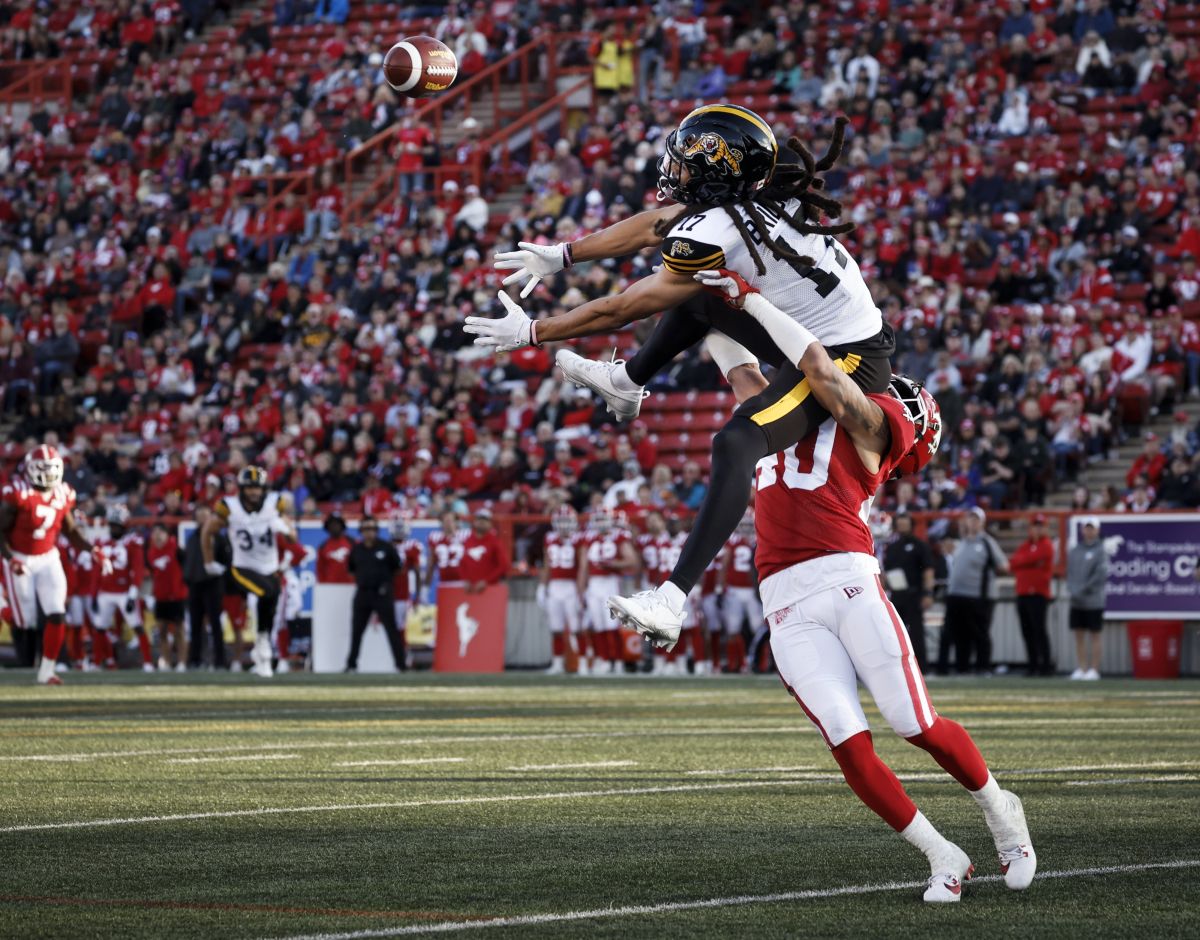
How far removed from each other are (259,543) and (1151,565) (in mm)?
8451

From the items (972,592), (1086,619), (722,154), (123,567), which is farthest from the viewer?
(123,567)

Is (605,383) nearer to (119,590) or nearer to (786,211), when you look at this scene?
(786,211)

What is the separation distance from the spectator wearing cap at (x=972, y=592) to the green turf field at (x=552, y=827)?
661cm

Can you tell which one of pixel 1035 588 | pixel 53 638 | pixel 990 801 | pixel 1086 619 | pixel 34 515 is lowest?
pixel 990 801

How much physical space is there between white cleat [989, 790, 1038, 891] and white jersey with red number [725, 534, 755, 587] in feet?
51.7

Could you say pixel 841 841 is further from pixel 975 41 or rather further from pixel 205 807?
pixel 975 41

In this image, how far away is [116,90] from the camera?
1385 inches

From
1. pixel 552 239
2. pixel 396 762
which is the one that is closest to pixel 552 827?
pixel 396 762

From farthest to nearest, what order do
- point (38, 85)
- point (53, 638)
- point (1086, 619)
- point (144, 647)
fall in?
1. point (38, 85)
2. point (144, 647)
3. point (1086, 619)
4. point (53, 638)

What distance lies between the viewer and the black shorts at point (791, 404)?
566 cm

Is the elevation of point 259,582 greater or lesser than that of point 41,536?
lesser

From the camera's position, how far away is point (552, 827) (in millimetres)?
6996

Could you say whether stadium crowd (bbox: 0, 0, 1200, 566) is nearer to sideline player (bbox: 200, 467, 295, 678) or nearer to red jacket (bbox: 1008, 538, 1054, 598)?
red jacket (bbox: 1008, 538, 1054, 598)

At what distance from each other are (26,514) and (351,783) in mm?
9139
